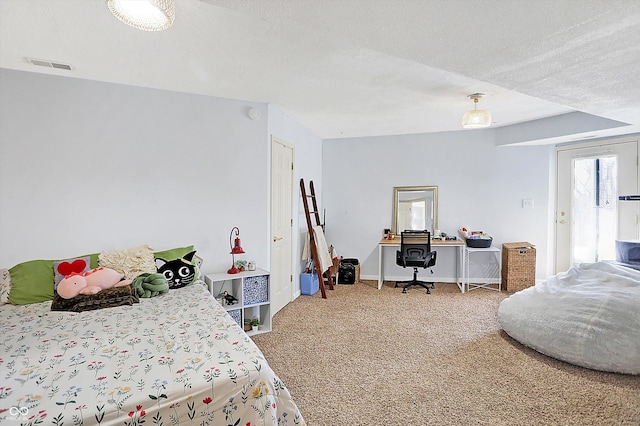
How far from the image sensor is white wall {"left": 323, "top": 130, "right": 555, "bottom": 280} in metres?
5.21

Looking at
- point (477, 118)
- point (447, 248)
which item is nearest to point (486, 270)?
point (447, 248)

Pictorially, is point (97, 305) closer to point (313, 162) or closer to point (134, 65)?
point (134, 65)

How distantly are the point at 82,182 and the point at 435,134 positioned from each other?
4.85 m

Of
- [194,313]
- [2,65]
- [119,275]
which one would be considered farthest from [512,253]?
[2,65]

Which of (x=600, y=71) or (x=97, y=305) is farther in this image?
(x=97, y=305)

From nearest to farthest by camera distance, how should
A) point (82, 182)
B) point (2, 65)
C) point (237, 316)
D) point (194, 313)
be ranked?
point (194, 313) → point (2, 65) → point (82, 182) → point (237, 316)

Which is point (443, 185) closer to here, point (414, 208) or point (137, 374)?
point (414, 208)

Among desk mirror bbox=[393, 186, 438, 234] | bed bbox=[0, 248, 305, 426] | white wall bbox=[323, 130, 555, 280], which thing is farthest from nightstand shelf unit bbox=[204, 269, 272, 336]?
desk mirror bbox=[393, 186, 438, 234]

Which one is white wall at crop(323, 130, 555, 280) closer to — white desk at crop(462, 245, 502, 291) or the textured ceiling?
white desk at crop(462, 245, 502, 291)

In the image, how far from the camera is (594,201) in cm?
473

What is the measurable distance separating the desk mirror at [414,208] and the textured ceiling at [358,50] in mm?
1952

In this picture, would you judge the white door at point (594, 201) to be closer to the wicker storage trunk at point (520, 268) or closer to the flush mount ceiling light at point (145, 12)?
the wicker storage trunk at point (520, 268)

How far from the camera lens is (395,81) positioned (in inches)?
119

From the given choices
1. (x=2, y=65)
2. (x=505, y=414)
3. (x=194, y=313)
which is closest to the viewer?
(x=505, y=414)
